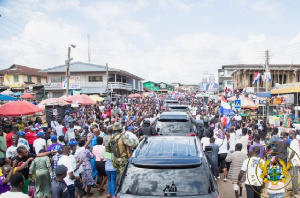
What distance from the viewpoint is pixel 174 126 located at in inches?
339

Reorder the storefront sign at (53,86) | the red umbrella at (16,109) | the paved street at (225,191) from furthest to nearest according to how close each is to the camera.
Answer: the storefront sign at (53,86)
the red umbrella at (16,109)
the paved street at (225,191)

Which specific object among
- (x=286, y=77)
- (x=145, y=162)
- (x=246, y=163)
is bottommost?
(x=246, y=163)

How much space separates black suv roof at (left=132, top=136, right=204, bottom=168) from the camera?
3.75m

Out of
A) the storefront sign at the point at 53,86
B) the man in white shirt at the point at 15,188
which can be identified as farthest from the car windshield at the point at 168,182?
the storefront sign at the point at 53,86

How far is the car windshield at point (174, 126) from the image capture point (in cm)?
851

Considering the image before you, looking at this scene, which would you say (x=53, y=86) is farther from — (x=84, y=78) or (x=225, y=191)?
(x=225, y=191)

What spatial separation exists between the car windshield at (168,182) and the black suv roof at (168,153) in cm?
10

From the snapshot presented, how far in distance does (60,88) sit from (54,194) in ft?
124

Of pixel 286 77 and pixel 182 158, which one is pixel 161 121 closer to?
pixel 182 158

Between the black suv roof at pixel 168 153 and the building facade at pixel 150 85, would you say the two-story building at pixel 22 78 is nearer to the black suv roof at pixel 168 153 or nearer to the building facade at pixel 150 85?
the black suv roof at pixel 168 153

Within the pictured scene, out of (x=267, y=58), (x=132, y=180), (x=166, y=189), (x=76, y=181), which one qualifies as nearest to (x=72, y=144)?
(x=76, y=181)

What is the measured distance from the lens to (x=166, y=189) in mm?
3539

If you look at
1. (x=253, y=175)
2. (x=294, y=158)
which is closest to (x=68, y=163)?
(x=253, y=175)

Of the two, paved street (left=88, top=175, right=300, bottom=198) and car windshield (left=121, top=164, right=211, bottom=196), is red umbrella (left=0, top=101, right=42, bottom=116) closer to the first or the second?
paved street (left=88, top=175, right=300, bottom=198)
